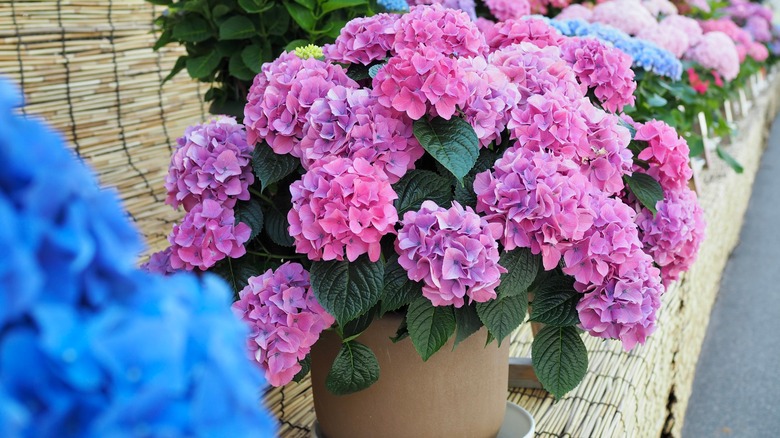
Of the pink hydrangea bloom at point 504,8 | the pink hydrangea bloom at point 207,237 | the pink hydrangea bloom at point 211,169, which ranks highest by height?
the pink hydrangea bloom at point 211,169

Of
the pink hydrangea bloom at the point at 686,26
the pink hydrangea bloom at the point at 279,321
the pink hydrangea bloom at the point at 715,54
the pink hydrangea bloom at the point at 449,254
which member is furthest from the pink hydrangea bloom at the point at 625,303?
the pink hydrangea bloom at the point at 715,54

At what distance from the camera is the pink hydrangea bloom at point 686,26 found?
1.91 m

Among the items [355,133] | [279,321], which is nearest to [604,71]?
[355,133]

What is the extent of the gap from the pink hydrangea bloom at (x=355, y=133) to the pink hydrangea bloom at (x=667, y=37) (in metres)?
1.23

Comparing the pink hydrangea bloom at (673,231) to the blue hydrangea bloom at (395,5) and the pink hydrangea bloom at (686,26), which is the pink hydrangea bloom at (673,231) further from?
the pink hydrangea bloom at (686,26)

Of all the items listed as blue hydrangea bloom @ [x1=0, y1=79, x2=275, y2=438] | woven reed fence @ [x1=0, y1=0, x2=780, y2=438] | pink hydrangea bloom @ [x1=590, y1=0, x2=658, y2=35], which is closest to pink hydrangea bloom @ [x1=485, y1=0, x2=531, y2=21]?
pink hydrangea bloom @ [x1=590, y1=0, x2=658, y2=35]

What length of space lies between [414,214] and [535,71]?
0.22 meters

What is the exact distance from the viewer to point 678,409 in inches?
58.2

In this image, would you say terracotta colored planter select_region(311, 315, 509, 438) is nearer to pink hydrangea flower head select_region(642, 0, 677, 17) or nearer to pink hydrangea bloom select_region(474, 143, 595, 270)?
pink hydrangea bloom select_region(474, 143, 595, 270)

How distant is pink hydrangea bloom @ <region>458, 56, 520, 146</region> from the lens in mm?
658

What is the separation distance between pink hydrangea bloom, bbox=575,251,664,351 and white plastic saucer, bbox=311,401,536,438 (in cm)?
16

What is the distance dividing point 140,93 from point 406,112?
1041mm

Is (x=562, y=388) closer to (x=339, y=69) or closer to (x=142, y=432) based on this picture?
(x=339, y=69)

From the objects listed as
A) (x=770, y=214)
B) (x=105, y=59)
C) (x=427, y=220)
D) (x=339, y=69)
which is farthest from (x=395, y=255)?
(x=770, y=214)
